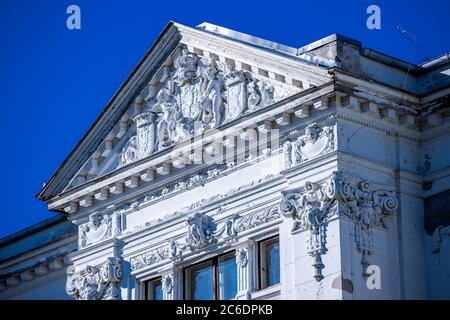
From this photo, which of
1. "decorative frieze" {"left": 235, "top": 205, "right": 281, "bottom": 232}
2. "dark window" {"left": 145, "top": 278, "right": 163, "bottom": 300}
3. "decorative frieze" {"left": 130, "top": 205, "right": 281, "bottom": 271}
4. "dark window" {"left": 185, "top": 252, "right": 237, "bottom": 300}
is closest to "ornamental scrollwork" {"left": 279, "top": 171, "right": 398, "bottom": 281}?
"decorative frieze" {"left": 235, "top": 205, "right": 281, "bottom": 232}

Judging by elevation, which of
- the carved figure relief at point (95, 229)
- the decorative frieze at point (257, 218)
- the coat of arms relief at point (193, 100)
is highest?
the coat of arms relief at point (193, 100)

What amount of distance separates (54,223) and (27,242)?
109 cm

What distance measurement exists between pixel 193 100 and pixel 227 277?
3977mm

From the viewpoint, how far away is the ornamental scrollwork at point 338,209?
39.5m

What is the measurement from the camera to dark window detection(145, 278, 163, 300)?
4328 centimetres

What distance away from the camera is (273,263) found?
41.0 m

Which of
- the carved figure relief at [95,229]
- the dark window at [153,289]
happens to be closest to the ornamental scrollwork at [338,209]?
the dark window at [153,289]

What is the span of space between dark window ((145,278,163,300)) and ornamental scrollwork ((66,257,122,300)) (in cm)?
66

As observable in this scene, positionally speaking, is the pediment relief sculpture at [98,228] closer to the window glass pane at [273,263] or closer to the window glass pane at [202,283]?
the window glass pane at [202,283]

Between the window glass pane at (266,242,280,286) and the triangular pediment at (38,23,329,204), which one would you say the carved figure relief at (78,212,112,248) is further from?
the window glass pane at (266,242,280,286)

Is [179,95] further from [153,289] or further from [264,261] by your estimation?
[264,261]

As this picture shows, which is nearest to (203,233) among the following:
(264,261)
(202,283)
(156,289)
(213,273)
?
(213,273)

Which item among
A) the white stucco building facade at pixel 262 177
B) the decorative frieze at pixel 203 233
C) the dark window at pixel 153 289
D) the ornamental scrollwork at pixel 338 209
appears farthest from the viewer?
the dark window at pixel 153 289
